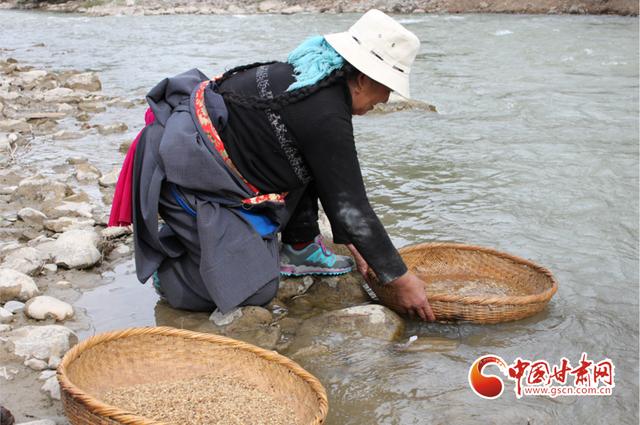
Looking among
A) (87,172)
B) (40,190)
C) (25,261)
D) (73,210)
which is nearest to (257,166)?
(25,261)

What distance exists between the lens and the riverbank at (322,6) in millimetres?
18016

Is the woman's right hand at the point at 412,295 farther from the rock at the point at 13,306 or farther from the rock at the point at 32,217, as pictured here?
the rock at the point at 32,217

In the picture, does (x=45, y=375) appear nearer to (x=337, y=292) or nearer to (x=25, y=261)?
(x=25, y=261)

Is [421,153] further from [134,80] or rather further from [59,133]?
[134,80]

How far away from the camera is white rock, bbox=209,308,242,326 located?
2.65 m

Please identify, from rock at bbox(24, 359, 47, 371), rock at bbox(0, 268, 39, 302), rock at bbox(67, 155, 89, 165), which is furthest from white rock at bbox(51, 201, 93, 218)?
rock at bbox(24, 359, 47, 371)

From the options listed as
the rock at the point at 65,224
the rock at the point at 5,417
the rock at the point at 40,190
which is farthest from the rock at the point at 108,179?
the rock at the point at 5,417

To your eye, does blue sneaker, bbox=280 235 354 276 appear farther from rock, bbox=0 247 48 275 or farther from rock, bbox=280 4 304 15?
rock, bbox=280 4 304 15

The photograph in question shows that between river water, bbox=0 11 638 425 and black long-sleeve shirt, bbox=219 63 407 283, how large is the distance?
16.3 inches

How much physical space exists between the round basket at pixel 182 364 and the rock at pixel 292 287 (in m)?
0.70

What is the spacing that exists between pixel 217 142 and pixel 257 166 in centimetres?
17

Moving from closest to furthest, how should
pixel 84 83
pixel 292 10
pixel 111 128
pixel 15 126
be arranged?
pixel 15 126
pixel 111 128
pixel 84 83
pixel 292 10

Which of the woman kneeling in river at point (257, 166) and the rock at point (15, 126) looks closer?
the woman kneeling in river at point (257, 166)

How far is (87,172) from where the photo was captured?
14.8 feet
